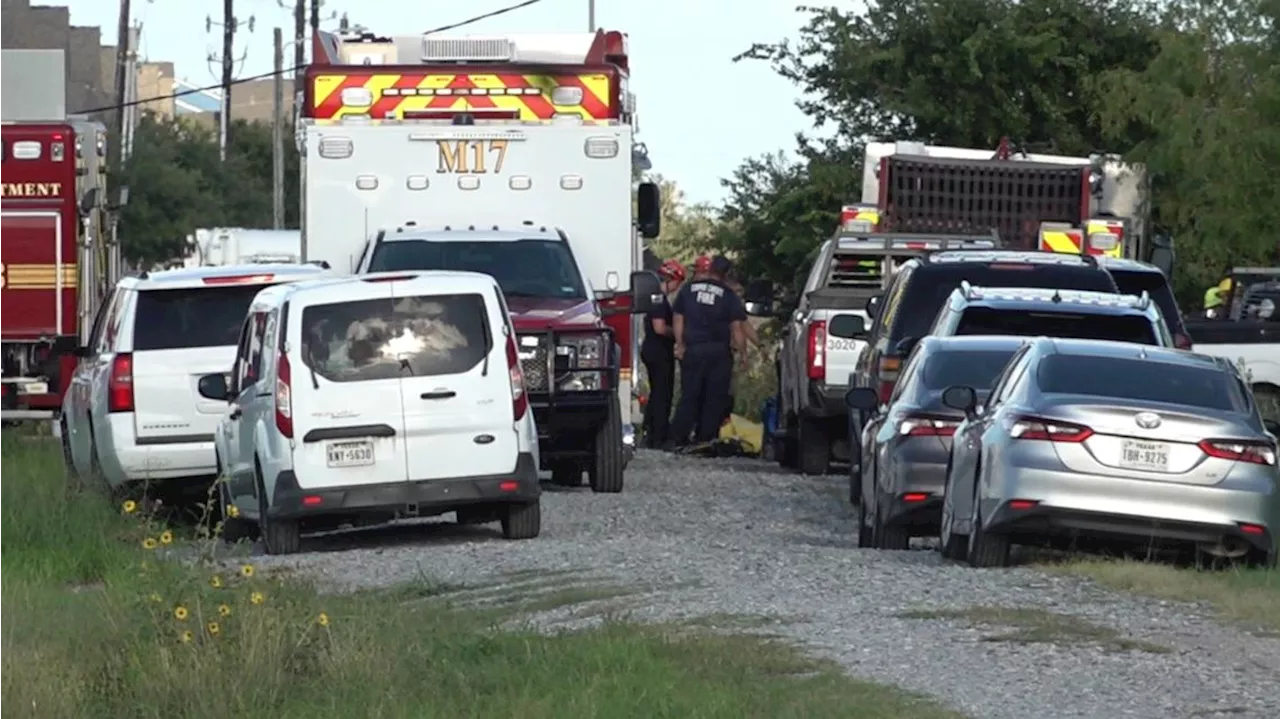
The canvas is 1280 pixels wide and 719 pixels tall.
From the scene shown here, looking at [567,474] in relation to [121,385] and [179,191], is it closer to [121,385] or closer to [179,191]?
[121,385]

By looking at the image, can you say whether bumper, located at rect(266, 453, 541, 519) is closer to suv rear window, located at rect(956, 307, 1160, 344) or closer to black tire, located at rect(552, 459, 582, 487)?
suv rear window, located at rect(956, 307, 1160, 344)

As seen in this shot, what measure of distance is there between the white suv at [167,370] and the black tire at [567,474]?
348 cm

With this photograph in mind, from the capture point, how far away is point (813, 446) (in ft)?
84.9

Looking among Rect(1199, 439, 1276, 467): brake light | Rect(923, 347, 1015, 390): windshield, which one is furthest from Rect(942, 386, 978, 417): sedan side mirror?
Rect(1199, 439, 1276, 467): brake light

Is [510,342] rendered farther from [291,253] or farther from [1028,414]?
[291,253]

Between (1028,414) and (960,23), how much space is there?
2772cm

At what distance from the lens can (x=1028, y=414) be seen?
15602 millimetres

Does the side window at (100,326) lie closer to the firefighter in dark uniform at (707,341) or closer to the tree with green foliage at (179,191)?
the firefighter in dark uniform at (707,341)

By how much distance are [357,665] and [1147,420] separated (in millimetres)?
5643

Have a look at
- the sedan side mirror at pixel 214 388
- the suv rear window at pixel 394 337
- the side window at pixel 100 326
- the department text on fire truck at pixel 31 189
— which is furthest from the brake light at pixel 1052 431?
the department text on fire truck at pixel 31 189

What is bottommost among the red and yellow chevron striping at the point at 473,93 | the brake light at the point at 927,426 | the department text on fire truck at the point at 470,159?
the brake light at the point at 927,426

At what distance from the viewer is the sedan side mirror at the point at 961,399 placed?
16.8 metres

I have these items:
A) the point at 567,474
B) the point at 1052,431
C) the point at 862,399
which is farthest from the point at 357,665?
the point at 567,474

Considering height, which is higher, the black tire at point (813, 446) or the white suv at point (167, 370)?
the white suv at point (167, 370)
